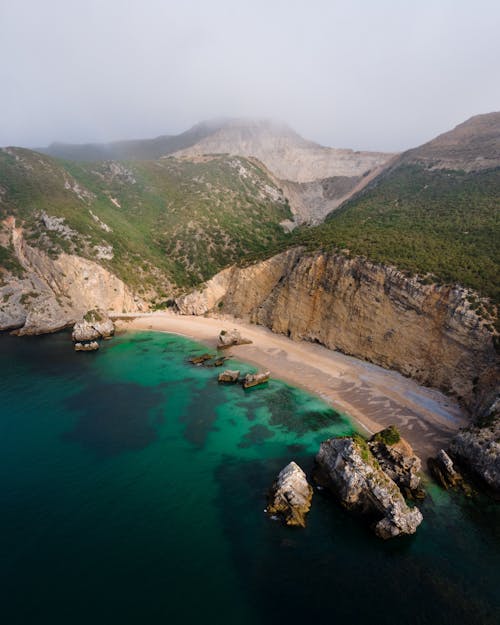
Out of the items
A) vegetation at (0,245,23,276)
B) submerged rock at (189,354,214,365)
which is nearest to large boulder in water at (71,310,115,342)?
vegetation at (0,245,23,276)

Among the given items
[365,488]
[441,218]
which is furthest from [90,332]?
[441,218]

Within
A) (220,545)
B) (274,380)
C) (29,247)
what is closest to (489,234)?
(274,380)

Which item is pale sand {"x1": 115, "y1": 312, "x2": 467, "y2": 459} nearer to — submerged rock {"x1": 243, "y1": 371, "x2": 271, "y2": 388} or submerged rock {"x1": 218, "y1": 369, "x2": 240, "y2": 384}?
submerged rock {"x1": 243, "y1": 371, "x2": 271, "y2": 388}

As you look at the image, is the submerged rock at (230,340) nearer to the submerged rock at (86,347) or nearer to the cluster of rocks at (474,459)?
the submerged rock at (86,347)

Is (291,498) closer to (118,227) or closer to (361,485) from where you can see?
(361,485)

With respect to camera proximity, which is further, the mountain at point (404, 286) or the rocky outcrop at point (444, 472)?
the mountain at point (404, 286)

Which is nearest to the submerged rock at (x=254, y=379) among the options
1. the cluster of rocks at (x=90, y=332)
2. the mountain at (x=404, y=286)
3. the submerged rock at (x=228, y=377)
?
the submerged rock at (x=228, y=377)

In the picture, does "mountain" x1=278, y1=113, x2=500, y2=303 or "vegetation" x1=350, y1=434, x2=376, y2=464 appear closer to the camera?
"vegetation" x1=350, y1=434, x2=376, y2=464
